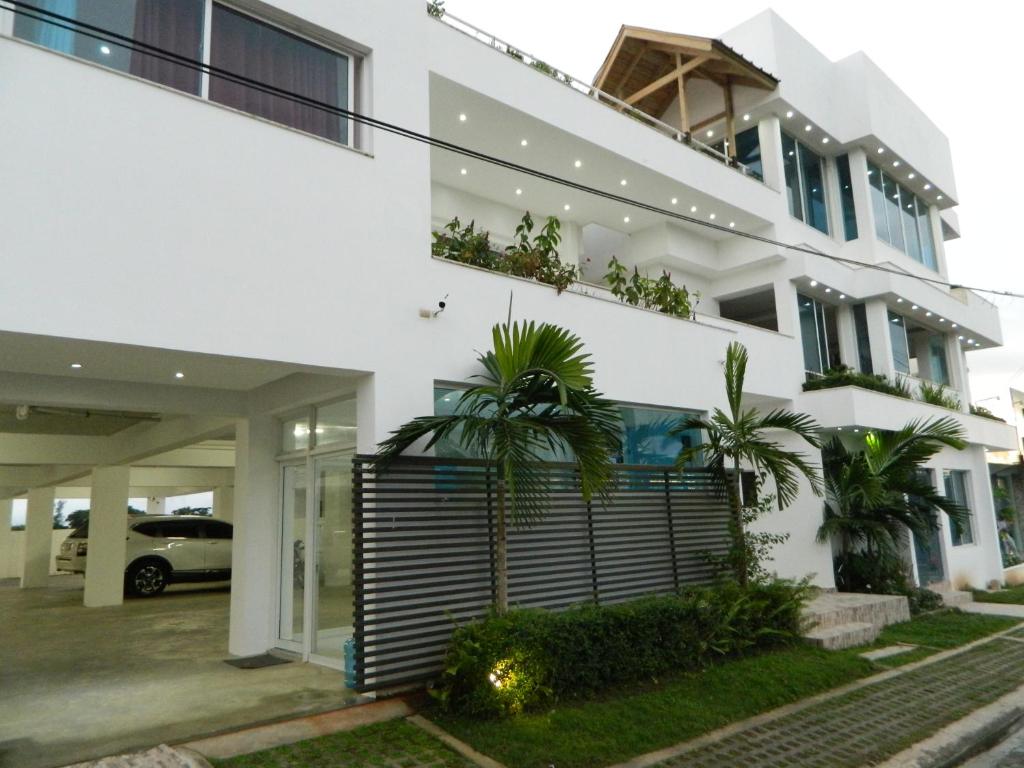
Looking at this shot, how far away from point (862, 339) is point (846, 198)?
3.22 m

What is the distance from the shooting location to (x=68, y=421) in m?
11.6

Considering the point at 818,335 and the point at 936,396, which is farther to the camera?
the point at 936,396

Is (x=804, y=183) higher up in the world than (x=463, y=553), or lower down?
higher up

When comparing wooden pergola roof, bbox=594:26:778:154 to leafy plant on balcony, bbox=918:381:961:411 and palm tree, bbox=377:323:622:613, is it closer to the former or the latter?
leafy plant on balcony, bbox=918:381:961:411

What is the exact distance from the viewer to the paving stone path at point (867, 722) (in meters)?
4.98

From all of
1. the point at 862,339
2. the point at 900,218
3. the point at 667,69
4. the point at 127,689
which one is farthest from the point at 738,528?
the point at 900,218

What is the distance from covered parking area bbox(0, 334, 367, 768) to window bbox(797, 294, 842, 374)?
33.1ft

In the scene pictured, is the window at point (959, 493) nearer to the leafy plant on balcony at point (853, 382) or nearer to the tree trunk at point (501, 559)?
the leafy plant on balcony at point (853, 382)

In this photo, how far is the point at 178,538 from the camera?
14625 mm

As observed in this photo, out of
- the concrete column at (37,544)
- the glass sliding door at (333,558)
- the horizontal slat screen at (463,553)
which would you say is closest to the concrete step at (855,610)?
the horizontal slat screen at (463,553)

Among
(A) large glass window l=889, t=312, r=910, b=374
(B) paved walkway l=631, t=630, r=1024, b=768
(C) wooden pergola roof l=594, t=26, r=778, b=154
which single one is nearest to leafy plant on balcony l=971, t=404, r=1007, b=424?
(A) large glass window l=889, t=312, r=910, b=374

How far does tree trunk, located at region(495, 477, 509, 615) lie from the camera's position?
19.9 feet

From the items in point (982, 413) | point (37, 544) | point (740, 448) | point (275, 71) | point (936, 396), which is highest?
point (275, 71)

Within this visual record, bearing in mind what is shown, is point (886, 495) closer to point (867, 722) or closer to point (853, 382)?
point (853, 382)
